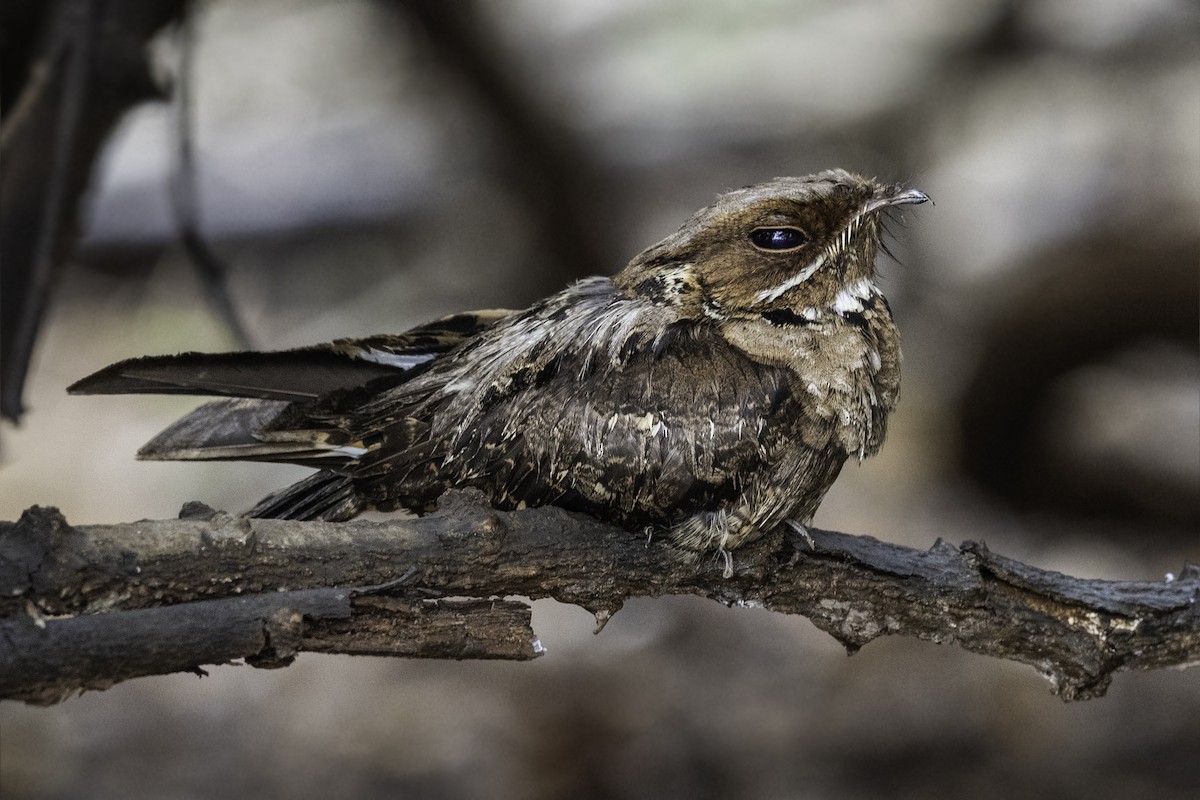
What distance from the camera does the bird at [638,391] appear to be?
269 cm

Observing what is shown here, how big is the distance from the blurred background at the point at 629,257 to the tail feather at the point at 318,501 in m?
1.33

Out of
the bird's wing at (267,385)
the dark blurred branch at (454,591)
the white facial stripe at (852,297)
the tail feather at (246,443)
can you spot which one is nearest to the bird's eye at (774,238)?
the white facial stripe at (852,297)

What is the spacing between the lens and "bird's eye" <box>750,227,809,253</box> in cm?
290

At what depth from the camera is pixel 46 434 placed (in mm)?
6543

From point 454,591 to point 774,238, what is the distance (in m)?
1.14

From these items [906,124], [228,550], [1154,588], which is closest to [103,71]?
[228,550]

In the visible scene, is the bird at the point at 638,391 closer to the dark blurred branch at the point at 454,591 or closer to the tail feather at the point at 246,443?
the tail feather at the point at 246,443

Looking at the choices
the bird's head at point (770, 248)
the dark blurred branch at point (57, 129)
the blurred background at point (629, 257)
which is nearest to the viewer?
the bird's head at point (770, 248)

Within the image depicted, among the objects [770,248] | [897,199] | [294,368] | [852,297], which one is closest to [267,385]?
[294,368]

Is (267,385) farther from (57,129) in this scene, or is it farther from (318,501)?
(57,129)

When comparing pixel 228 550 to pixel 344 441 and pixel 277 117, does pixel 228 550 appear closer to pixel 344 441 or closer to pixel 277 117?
pixel 344 441

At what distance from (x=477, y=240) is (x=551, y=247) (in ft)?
2.07

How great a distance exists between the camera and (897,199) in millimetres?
3020

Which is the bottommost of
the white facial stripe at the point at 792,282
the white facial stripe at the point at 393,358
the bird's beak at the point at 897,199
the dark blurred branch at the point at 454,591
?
the dark blurred branch at the point at 454,591
